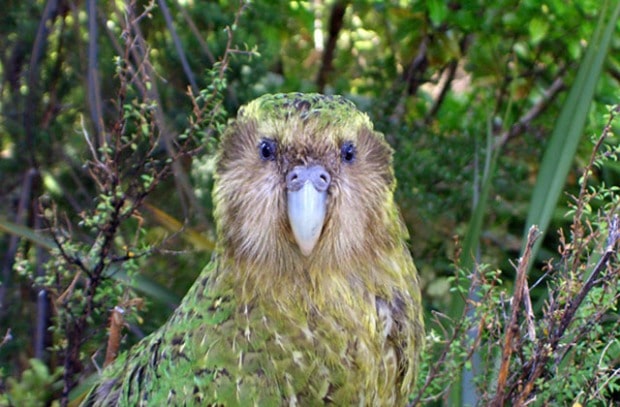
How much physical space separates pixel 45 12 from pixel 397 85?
152cm

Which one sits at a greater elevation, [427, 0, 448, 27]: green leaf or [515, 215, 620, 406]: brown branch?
[427, 0, 448, 27]: green leaf

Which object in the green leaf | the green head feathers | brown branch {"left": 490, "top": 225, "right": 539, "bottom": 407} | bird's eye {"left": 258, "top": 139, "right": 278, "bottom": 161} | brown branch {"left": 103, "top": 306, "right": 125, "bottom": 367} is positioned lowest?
brown branch {"left": 103, "top": 306, "right": 125, "bottom": 367}

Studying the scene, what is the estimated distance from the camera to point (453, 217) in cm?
354

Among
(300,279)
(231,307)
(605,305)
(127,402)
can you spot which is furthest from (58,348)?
(605,305)

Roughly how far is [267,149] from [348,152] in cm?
19

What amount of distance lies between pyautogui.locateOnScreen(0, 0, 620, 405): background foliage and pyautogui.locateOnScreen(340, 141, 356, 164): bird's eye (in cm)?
54

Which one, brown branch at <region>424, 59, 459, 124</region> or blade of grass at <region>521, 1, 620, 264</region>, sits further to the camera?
brown branch at <region>424, 59, 459, 124</region>

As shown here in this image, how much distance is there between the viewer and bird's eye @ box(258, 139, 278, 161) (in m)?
Answer: 1.92

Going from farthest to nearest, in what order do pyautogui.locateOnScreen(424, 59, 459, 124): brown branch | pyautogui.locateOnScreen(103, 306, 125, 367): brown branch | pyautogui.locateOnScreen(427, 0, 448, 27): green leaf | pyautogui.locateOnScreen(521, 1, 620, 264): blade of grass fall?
pyautogui.locateOnScreen(424, 59, 459, 124): brown branch → pyautogui.locateOnScreen(427, 0, 448, 27): green leaf → pyautogui.locateOnScreen(521, 1, 620, 264): blade of grass → pyautogui.locateOnScreen(103, 306, 125, 367): brown branch

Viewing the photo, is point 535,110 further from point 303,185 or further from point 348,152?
point 303,185

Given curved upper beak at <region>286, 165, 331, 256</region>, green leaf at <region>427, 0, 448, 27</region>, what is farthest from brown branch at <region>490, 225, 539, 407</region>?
green leaf at <region>427, 0, 448, 27</region>

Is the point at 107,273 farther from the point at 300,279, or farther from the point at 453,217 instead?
the point at 453,217

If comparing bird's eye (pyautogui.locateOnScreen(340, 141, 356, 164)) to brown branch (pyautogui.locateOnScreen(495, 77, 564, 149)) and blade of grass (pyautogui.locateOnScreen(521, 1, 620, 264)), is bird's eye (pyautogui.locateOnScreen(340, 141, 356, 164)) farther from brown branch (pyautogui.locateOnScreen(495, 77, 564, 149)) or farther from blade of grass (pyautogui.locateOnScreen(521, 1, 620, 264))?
brown branch (pyautogui.locateOnScreen(495, 77, 564, 149))

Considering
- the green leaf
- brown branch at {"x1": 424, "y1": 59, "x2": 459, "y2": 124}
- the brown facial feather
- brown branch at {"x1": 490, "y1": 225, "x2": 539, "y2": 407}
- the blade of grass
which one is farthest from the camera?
brown branch at {"x1": 424, "y1": 59, "x2": 459, "y2": 124}
